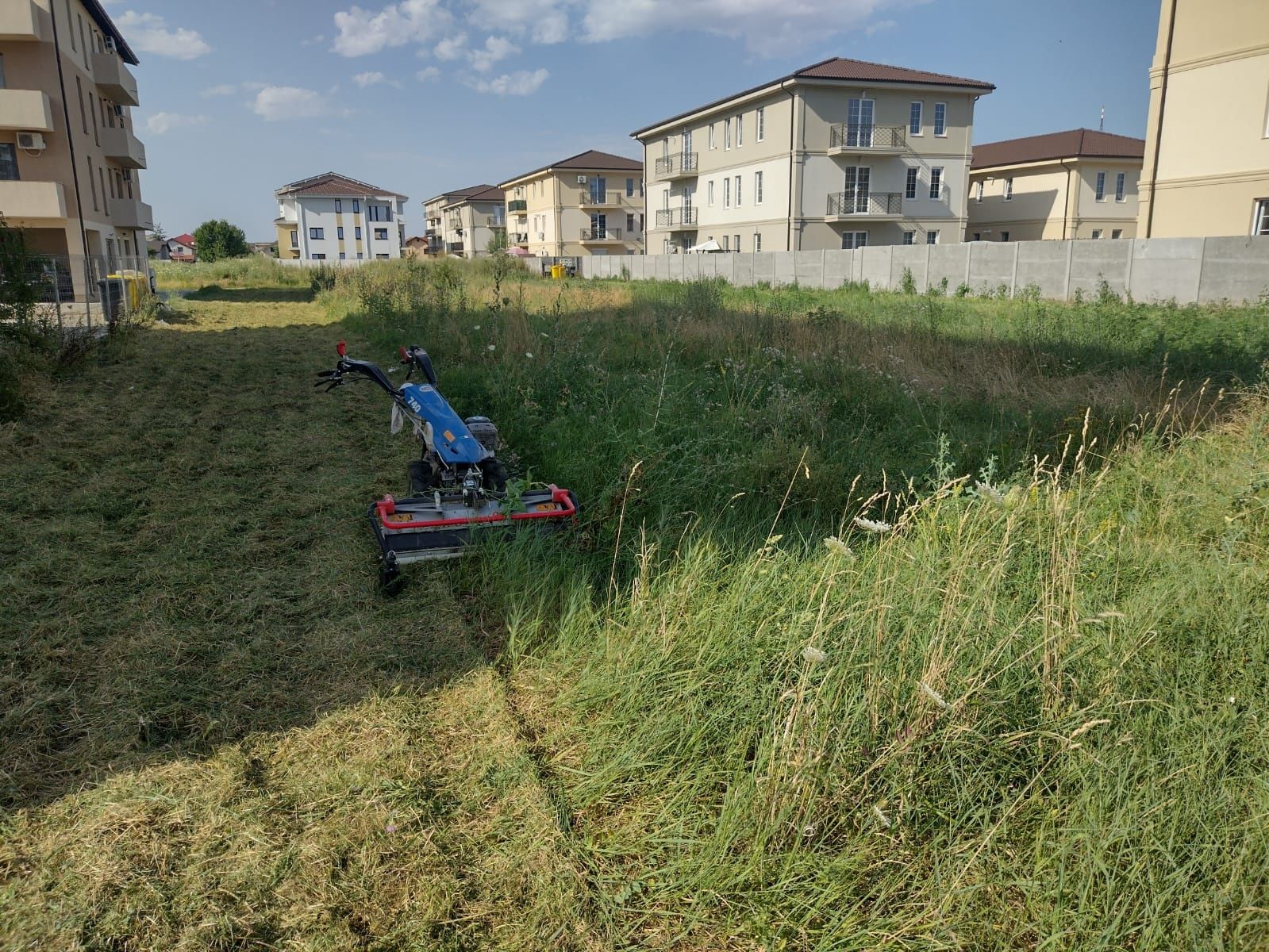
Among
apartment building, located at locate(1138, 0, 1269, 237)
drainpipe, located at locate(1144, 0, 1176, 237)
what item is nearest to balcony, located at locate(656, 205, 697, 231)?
drainpipe, located at locate(1144, 0, 1176, 237)

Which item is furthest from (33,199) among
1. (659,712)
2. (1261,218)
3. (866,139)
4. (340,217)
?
(340,217)

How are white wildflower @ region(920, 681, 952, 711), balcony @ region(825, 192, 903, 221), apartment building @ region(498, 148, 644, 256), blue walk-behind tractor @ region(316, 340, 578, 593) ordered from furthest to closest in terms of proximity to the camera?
apartment building @ region(498, 148, 644, 256) → balcony @ region(825, 192, 903, 221) → blue walk-behind tractor @ region(316, 340, 578, 593) → white wildflower @ region(920, 681, 952, 711)

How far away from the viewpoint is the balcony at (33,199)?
22797 millimetres

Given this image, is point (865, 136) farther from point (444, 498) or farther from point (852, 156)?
point (444, 498)

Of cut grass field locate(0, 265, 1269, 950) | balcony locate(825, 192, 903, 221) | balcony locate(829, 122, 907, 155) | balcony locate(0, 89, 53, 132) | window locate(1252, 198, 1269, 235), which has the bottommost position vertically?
cut grass field locate(0, 265, 1269, 950)

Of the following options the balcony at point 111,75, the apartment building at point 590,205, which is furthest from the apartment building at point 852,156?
the balcony at point 111,75

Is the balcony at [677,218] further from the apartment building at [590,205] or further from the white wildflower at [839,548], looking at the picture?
the white wildflower at [839,548]

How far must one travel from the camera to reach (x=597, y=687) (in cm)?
336

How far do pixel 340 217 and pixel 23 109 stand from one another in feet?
167

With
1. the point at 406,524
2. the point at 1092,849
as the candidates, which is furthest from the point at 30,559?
the point at 1092,849

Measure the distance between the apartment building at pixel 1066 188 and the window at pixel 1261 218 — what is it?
59.4ft

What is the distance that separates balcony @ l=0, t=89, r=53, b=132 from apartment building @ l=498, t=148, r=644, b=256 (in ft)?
123

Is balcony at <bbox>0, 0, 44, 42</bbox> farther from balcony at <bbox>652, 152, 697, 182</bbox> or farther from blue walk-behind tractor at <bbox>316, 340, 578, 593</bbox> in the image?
balcony at <bbox>652, 152, 697, 182</bbox>

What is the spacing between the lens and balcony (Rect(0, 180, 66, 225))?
22797mm
